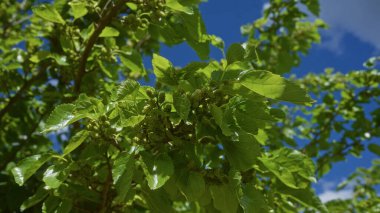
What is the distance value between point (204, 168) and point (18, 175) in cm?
76

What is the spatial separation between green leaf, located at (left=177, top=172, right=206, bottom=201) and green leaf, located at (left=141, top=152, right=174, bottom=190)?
0.11m

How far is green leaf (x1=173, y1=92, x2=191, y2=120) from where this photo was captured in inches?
58.2

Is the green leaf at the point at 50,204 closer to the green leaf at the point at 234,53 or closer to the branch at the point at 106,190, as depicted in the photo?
the branch at the point at 106,190

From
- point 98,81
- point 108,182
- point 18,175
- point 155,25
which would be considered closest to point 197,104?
point 108,182

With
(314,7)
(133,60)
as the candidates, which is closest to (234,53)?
(133,60)

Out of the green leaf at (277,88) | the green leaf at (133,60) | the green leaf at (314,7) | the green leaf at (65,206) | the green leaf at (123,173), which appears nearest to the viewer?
the green leaf at (277,88)

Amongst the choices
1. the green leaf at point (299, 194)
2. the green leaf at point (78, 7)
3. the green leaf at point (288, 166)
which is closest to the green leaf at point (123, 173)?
the green leaf at point (288, 166)

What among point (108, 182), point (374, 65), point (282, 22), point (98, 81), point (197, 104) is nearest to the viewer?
point (197, 104)

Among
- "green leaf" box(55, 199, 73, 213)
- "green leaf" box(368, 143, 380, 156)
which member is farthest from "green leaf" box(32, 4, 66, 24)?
"green leaf" box(368, 143, 380, 156)

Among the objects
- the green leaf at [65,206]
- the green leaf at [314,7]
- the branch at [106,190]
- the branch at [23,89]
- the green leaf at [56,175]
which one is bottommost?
the branch at [23,89]

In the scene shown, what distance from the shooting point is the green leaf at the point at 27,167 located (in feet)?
5.85

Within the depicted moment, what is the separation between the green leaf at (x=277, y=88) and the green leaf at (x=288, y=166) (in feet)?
1.86

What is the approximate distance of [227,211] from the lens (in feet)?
5.43

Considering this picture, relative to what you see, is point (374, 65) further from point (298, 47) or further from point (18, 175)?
point (18, 175)
